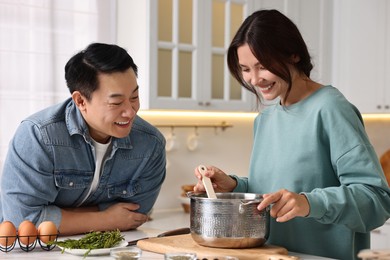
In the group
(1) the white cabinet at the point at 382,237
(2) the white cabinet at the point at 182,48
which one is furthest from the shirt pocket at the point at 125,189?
(1) the white cabinet at the point at 382,237

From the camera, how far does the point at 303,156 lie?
6.73 feet

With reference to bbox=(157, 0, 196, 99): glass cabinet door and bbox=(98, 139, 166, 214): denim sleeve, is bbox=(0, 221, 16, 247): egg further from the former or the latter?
bbox=(157, 0, 196, 99): glass cabinet door

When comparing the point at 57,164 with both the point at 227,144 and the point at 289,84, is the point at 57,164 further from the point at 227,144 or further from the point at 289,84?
the point at 227,144

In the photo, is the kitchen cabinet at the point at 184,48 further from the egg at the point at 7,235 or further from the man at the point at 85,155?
the egg at the point at 7,235

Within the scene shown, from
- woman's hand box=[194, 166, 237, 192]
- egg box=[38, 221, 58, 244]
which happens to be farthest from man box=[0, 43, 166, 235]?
woman's hand box=[194, 166, 237, 192]

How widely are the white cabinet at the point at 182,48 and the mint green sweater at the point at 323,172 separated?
1.45 meters

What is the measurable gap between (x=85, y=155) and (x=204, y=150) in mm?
1941

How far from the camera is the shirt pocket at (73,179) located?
2.40m

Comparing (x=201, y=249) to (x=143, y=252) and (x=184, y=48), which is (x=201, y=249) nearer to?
(x=143, y=252)

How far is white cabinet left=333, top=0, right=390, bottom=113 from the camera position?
4309mm

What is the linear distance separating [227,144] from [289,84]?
2.41m

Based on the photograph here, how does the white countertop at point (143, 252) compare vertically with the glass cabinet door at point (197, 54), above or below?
below

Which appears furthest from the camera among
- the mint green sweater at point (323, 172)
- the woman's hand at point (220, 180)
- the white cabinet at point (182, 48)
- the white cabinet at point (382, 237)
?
the white cabinet at point (382, 237)

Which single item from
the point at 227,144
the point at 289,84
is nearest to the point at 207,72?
the point at 227,144
